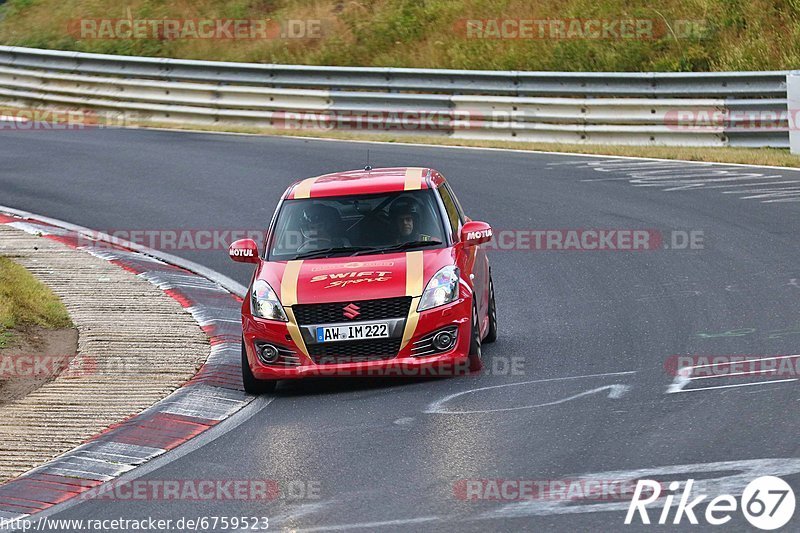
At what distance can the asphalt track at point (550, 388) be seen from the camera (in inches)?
293

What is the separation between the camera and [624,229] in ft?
52.1

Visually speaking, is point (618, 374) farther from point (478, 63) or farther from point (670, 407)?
point (478, 63)

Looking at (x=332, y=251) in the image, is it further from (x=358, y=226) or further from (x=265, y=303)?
(x=265, y=303)

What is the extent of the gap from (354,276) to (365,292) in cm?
24

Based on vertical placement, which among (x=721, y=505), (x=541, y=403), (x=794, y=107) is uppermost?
(x=794, y=107)

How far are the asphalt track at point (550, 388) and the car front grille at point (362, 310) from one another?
586 mm

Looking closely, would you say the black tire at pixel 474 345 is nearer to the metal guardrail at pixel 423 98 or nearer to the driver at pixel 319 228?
the driver at pixel 319 228

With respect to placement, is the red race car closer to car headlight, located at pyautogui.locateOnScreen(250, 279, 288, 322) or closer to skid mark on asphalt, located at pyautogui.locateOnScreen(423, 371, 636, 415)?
car headlight, located at pyautogui.locateOnScreen(250, 279, 288, 322)

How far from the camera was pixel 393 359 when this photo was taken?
396 inches

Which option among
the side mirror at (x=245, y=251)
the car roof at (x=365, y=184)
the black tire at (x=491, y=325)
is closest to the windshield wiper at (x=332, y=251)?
the side mirror at (x=245, y=251)

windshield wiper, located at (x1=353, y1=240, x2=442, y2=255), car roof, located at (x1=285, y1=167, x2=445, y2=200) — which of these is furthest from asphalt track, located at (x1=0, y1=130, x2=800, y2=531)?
car roof, located at (x1=285, y1=167, x2=445, y2=200)

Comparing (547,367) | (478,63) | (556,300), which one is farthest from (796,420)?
(478,63)

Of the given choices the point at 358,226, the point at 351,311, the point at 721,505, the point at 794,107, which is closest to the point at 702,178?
the point at 794,107

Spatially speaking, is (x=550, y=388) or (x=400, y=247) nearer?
(x=550, y=388)
